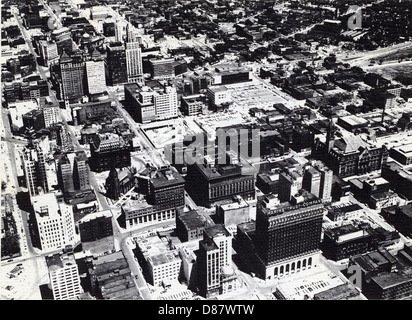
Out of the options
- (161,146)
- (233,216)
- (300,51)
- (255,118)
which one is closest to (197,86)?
→ (255,118)

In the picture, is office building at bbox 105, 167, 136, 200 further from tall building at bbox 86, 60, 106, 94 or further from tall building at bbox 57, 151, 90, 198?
tall building at bbox 86, 60, 106, 94

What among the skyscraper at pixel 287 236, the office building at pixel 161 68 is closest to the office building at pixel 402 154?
the skyscraper at pixel 287 236

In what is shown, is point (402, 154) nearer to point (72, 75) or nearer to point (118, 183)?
point (118, 183)

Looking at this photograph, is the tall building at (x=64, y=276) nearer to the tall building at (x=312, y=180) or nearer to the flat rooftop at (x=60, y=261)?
the flat rooftop at (x=60, y=261)

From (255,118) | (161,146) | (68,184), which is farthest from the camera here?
(255,118)

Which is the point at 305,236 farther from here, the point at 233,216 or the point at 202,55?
the point at 202,55
